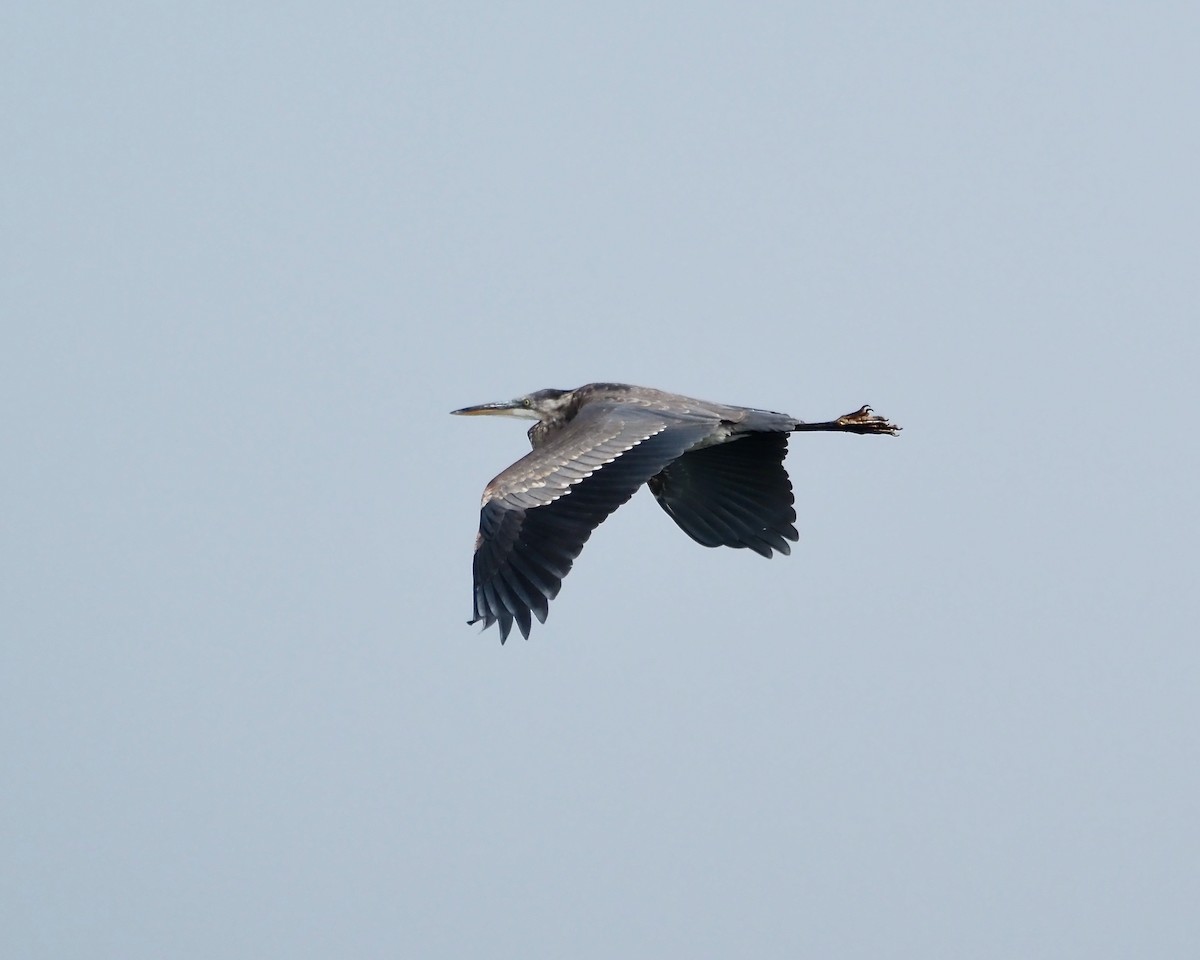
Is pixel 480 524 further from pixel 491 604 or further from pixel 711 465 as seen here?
pixel 711 465

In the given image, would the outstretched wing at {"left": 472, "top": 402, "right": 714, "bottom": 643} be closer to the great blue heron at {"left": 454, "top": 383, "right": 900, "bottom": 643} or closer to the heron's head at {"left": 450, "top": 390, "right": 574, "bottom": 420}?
the great blue heron at {"left": 454, "top": 383, "right": 900, "bottom": 643}

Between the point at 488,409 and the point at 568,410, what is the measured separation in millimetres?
859

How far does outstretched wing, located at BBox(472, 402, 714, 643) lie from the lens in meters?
12.6

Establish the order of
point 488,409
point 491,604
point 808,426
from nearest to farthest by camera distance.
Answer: point 491,604
point 808,426
point 488,409

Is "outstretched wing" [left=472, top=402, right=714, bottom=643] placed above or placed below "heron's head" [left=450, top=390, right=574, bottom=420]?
below

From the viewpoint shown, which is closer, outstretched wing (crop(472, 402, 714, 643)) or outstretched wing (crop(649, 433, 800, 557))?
outstretched wing (crop(472, 402, 714, 643))

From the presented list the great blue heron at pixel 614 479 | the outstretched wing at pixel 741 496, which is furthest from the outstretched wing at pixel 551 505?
the outstretched wing at pixel 741 496

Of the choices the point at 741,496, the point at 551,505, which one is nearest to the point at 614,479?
the point at 551,505

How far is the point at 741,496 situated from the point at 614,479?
240cm

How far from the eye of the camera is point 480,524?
12.9 m

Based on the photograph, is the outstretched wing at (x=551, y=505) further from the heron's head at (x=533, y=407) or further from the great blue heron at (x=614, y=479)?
the heron's head at (x=533, y=407)

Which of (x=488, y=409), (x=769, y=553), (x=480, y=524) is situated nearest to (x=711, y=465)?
(x=769, y=553)

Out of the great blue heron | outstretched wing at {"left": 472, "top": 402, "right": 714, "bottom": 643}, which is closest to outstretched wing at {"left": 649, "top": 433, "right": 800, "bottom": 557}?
the great blue heron

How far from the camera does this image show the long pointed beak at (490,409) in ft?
53.0
